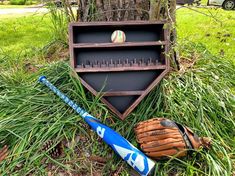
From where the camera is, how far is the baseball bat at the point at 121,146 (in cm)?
245

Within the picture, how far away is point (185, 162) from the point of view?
99.6 inches

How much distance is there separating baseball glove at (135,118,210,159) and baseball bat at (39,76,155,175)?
7 cm

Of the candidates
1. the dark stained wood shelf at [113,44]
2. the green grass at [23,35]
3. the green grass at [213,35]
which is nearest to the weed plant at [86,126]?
the dark stained wood shelf at [113,44]

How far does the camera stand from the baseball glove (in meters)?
2.43

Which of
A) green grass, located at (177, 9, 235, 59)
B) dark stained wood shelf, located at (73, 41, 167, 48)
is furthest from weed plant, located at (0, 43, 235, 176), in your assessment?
green grass, located at (177, 9, 235, 59)

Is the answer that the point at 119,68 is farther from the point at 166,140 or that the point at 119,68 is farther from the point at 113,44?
the point at 166,140

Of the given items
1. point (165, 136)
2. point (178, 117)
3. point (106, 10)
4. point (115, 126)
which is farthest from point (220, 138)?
point (106, 10)

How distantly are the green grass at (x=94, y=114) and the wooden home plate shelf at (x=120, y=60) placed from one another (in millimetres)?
104

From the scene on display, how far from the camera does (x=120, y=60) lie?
2.95 meters

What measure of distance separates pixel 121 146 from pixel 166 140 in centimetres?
31

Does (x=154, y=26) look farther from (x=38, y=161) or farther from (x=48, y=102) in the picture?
(x=38, y=161)

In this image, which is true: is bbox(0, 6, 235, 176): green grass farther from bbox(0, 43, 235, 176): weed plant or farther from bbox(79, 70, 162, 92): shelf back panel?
bbox(79, 70, 162, 92): shelf back panel

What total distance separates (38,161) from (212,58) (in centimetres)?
217

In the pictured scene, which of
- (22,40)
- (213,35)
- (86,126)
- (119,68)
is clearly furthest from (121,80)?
(22,40)
